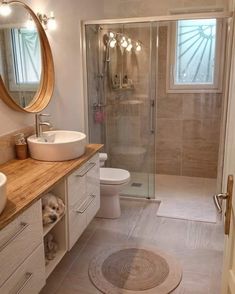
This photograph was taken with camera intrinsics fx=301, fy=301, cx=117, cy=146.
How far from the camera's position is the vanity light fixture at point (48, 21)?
2428mm

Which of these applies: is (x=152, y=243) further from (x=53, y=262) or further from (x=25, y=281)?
(x=25, y=281)

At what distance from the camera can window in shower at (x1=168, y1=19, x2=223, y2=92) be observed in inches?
145

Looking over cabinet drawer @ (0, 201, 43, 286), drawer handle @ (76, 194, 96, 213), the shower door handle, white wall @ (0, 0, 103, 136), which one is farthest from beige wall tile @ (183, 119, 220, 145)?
cabinet drawer @ (0, 201, 43, 286)

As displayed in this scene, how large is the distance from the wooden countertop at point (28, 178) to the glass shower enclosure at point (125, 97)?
1.35 m

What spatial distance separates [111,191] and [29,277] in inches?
56.7

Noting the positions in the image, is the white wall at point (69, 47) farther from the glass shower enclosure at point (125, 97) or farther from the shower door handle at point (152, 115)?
the shower door handle at point (152, 115)

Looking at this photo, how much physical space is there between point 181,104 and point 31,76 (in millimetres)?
2128

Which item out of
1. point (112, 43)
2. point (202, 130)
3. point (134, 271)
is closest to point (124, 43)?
point (112, 43)

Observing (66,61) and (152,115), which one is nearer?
(66,61)

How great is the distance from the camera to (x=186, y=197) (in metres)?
3.47

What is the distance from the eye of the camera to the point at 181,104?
12.7ft

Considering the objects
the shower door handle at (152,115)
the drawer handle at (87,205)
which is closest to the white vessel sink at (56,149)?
the drawer handle at (87,205)

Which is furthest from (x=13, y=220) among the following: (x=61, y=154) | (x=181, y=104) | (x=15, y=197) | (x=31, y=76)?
(x=181, y=104)

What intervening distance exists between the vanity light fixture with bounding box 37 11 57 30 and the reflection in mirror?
0.13 meters
